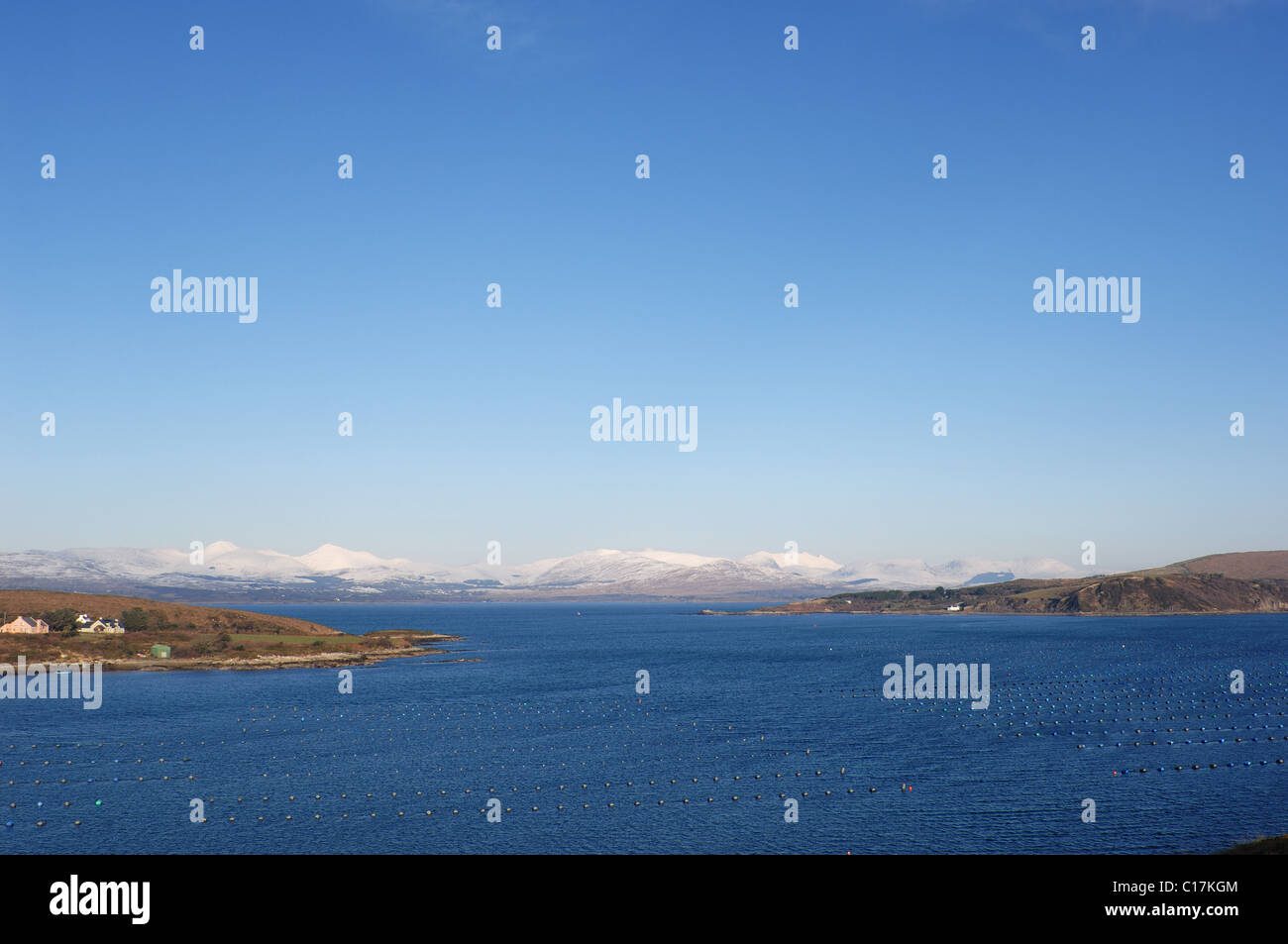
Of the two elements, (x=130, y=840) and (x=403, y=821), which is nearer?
(x=130, y=840)

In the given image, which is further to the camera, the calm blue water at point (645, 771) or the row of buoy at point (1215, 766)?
the row of buoy at point (1215, 766)

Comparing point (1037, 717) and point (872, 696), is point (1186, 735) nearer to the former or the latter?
point (1037, 717)

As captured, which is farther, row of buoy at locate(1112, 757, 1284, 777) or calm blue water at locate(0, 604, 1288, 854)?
row of buoy at locate(1112, 757, 1284, 777)

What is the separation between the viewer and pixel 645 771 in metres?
104

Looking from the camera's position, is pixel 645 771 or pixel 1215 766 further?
pixel 1215 766

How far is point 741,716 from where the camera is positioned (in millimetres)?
143625

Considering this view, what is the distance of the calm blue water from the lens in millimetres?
79250

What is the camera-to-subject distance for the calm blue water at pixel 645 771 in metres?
79.2

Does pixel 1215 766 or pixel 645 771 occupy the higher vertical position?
pixel 645 771
